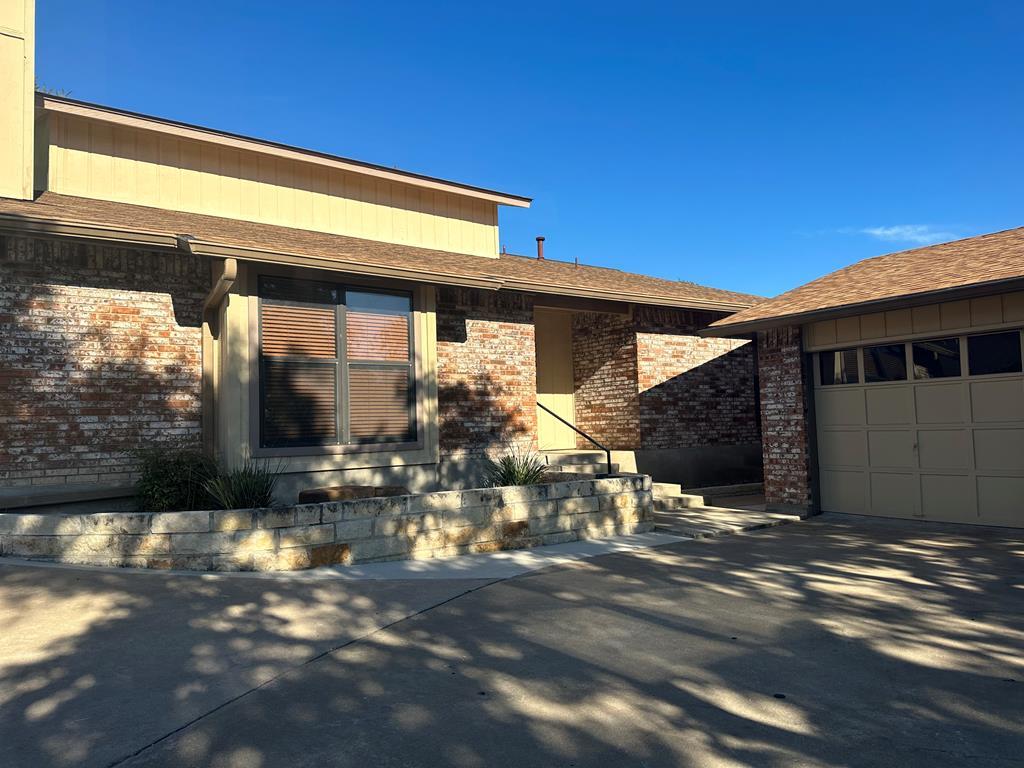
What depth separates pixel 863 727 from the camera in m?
3.85

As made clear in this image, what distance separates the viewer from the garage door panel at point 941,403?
10078 mm

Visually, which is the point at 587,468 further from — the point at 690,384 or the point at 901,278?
the point at 901,278

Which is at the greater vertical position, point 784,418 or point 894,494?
point 784,418

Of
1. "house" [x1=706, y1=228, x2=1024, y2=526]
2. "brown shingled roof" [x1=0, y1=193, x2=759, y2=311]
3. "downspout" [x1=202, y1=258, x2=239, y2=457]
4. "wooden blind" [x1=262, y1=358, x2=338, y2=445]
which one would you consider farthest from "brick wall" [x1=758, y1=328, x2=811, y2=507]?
"downspout" [x1=202, y1=258, x2=239, y2=457]

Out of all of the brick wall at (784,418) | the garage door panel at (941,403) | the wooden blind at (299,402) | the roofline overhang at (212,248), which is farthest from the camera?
the brick wall at (784,418)

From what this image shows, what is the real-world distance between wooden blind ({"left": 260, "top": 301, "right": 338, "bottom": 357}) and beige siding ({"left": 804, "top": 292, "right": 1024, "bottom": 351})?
25.0 ft

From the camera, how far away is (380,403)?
10.4 meters

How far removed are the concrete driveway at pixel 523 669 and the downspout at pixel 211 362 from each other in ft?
10.1

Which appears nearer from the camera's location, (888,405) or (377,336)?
(377,336)

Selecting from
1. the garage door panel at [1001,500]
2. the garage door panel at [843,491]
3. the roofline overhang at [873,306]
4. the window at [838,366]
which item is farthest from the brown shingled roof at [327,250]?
the garage door panel at [1001,500]

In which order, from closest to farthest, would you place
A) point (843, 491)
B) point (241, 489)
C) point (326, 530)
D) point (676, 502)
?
point (326, 530) < point (241, 489) < point (843, 491) < point (676, 502)

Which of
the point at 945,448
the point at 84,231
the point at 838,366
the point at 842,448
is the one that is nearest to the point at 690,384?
the point at 838,366

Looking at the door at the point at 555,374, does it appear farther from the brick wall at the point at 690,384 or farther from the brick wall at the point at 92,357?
the brick wall at the point at 92,357

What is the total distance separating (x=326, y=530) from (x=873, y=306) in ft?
26.4
